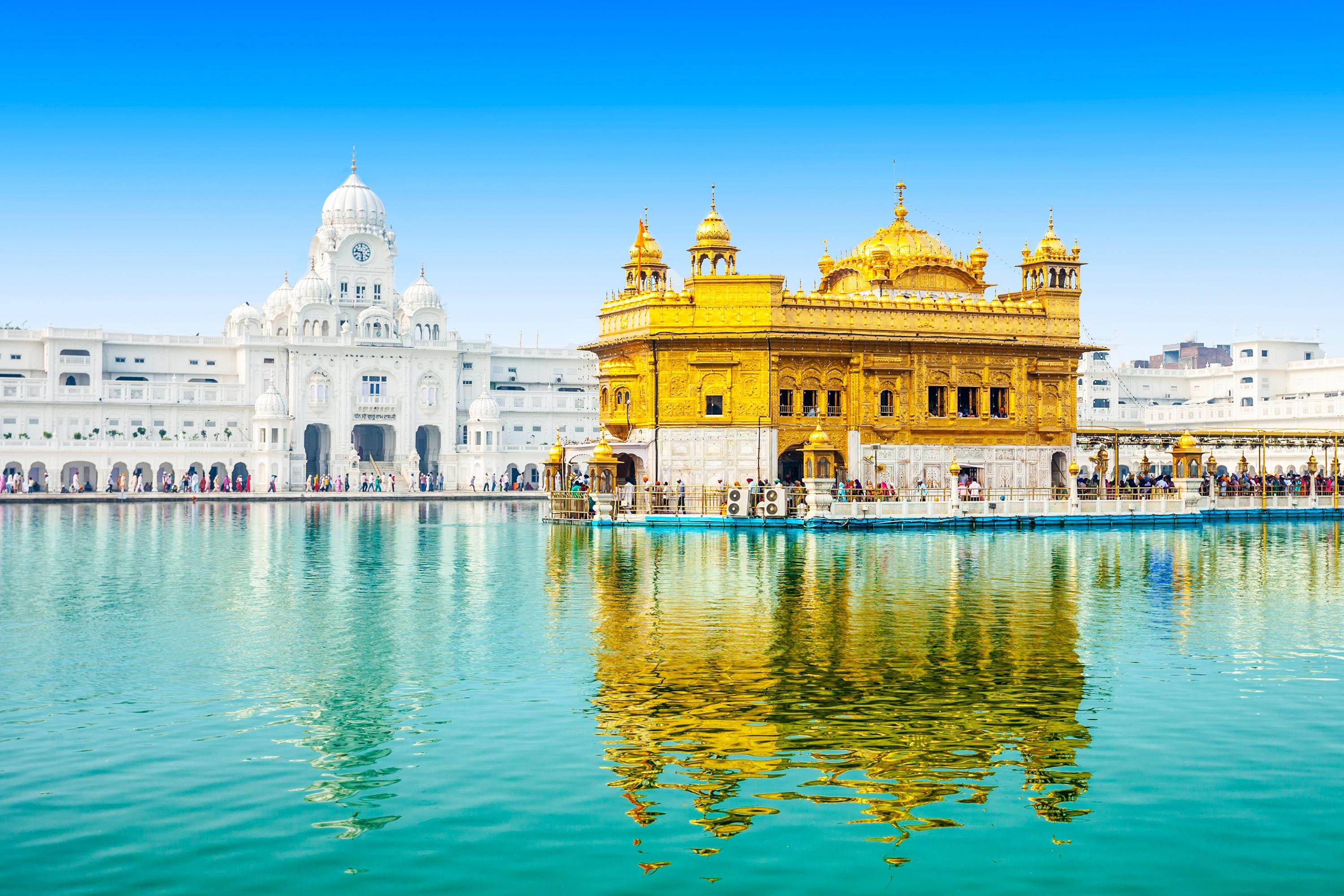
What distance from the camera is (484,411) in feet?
288

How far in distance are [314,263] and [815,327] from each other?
55.7m

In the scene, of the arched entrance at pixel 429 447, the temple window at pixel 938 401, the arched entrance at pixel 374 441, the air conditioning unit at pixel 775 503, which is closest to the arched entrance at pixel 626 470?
the air conditioning unit at pixel 775 503

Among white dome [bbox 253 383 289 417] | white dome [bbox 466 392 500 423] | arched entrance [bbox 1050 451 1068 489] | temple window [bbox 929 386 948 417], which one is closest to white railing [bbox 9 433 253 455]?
white dome [bbox 253 383 289 417]

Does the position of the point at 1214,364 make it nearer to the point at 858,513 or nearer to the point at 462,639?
the point at 858,513

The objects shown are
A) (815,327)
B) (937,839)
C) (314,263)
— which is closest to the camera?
(937,839)

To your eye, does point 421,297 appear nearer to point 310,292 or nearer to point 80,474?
point 310,292

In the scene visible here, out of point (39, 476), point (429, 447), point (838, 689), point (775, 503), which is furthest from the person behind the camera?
point (429, 447)

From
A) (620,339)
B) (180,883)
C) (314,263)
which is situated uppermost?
(314,263)

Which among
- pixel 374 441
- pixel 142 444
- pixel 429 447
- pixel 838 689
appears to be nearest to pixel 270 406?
pixel 142 444

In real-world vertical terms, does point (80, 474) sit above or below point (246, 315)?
below

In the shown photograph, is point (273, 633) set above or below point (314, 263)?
below

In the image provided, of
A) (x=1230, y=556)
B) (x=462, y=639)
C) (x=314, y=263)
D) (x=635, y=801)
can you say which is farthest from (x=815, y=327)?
(x=314, y=263)

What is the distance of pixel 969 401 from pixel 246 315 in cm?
5658

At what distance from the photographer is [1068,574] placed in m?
27.5
